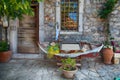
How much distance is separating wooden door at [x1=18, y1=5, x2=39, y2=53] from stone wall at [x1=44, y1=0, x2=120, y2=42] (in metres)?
0.57

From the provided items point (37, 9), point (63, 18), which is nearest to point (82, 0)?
point (63, 18)

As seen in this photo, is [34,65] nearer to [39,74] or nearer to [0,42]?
[39,74]

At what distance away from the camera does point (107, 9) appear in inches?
257

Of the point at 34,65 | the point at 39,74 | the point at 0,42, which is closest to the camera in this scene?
the point at 39,74

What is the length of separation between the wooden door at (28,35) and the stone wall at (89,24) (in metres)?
0.57

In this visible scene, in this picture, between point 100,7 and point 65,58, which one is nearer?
point 65,58

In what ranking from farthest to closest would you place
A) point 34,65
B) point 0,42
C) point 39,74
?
point 0,42
point 34,65
point 39,74

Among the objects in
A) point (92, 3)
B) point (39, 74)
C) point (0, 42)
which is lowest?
point (39, 74)

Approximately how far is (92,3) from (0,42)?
329 cm

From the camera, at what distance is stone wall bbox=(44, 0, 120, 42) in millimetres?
6715

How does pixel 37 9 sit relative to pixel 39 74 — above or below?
above

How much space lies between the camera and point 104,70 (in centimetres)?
574

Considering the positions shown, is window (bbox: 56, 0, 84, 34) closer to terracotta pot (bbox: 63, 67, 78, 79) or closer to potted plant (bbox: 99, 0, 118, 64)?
potted plant (bbox: 99, 0, 118, 64)

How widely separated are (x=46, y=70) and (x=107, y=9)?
278 centimetres
